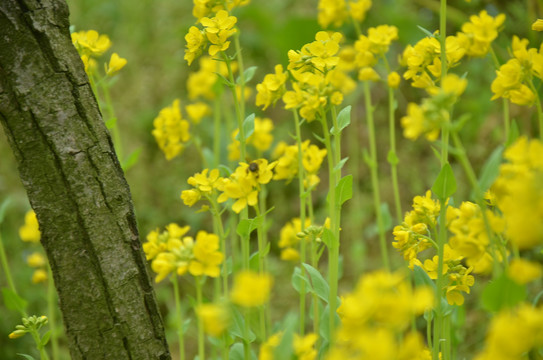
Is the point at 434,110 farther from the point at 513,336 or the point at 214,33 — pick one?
the point at 214,33

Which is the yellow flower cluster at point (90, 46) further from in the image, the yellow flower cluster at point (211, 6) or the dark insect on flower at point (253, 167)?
the dark insect on flower at point (253, 167)

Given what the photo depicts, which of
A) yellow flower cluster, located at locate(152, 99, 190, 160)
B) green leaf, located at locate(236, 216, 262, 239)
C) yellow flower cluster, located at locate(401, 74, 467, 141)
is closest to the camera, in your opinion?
yellow flower cluster, located at locate(401, 74, 467, 141)

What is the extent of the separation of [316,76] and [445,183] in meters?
0.38

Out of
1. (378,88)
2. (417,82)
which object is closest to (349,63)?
(417,82)

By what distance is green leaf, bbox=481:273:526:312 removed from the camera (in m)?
0.89

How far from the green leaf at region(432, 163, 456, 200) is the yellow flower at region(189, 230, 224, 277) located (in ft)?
1.59

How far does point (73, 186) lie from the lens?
1158 millimetres

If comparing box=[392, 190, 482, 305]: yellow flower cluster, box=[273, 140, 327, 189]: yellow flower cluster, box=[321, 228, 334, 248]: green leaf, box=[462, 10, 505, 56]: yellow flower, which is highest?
box=[462, 10, 505, 56]: yellow flower

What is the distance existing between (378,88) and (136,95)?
182 centimetres

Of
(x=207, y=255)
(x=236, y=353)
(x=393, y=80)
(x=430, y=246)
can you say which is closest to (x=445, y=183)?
(x=430, y=246)

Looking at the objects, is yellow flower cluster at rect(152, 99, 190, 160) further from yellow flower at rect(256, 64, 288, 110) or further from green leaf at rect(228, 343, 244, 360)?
green leaf at rect(228, 343, 244, 360)

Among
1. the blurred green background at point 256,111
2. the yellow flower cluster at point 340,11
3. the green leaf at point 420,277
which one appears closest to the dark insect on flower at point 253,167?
the green leaf at point 420,277

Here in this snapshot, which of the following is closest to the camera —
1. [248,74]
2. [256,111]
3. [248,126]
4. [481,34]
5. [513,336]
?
[513,336]

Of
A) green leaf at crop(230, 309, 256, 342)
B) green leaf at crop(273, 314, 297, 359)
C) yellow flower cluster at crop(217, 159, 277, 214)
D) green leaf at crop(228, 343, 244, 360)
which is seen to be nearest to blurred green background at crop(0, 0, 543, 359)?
green leaf at crop(228, 343, 244, 360)
